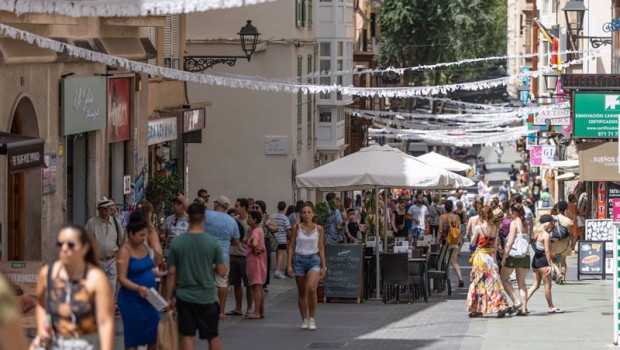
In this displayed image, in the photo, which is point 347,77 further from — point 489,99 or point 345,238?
point 489,99

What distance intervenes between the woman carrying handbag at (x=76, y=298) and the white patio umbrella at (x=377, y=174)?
13.5 meters

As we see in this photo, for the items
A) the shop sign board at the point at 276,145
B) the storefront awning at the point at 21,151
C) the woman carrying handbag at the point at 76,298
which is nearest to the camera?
the woman carrying handbag at the point at 76,298

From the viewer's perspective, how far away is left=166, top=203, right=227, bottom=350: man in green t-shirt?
12852mm

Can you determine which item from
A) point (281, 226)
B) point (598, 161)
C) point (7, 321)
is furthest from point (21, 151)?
point (598, 161)

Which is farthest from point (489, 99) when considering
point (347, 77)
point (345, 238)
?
point (345, 238)

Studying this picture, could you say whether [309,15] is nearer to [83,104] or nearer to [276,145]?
[276,145]

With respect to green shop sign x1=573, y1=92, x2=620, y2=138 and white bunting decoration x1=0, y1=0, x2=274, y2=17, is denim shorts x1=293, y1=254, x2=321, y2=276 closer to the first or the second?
white bunting decoration x1=0, y1=0, x2=274, y2=17

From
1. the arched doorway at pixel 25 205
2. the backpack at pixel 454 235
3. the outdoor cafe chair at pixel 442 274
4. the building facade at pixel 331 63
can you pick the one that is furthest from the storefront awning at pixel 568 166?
the arched doorway at pixel 25 205

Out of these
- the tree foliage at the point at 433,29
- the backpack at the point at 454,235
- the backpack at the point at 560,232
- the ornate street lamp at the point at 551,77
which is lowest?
the backpack at the point at 454,235

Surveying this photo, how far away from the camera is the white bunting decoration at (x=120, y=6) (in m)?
12.3

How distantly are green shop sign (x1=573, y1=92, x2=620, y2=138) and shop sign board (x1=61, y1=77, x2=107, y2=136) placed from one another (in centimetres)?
1285

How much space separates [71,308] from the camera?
9.62m

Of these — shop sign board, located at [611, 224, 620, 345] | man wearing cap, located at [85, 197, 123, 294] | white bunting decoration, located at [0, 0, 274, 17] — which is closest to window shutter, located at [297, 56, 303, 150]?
man wearing cap, located at [85, 197, 123, 294]

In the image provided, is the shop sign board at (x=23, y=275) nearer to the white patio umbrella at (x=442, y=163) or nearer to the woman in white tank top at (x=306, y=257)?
the woman in white tank top at (x=306, y=257)
